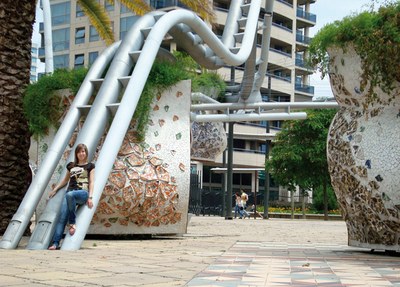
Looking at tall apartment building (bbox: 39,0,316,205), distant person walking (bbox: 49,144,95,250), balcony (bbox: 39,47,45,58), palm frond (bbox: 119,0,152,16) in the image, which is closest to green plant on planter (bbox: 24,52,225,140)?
distant person walking (bbox: 49,144,95,250)

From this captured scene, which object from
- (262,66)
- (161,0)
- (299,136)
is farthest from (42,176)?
(161,0)

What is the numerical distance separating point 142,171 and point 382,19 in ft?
16.1

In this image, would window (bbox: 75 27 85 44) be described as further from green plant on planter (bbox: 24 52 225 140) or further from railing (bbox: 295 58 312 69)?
green plant on planter (bbox: 24 52 225 140)

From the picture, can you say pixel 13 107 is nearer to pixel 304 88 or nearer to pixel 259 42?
pixel 259 42

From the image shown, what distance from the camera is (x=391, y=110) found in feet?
30.9

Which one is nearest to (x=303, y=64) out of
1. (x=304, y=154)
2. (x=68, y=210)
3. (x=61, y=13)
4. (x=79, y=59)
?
(x=68, y=210)

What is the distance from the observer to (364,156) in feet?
31.0

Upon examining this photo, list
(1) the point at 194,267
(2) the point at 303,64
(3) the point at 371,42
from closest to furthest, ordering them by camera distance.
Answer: (1) the point at 194,267
(3) the point at 371,42
(2) the point at 303,64

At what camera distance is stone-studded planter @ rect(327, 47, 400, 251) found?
9.25 m

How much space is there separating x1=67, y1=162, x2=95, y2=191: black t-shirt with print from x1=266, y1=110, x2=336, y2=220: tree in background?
99.0 ft

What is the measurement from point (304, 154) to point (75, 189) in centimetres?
3112

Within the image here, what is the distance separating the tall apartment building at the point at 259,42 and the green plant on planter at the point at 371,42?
46.8 metres

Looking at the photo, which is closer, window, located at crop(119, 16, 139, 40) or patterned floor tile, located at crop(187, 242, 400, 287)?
patterned floor tile, located at crop(187, 242, 400, 287)

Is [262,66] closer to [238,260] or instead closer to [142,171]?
[142,171]
